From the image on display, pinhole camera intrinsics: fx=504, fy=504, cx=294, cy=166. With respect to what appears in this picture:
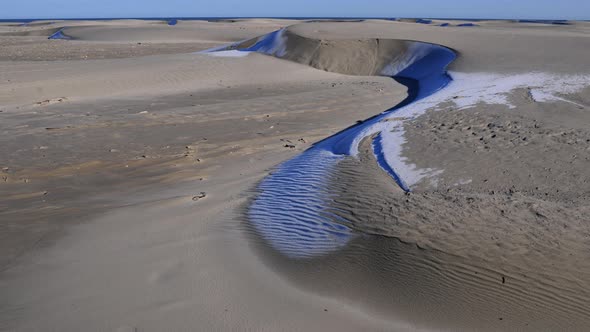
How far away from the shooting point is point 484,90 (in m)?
10.0

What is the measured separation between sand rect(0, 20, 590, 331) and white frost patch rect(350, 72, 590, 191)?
0.63 feet

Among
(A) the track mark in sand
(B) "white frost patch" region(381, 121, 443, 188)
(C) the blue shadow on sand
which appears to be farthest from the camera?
(A) the track mark in sand

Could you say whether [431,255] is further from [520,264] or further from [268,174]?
[268,174]

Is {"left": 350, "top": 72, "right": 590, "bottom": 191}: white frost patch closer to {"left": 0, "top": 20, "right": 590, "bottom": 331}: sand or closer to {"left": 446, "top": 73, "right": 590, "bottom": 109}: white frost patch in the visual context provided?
{"left": 446, "top": 73, "right": 590, "bottom": 109}: white frost patch

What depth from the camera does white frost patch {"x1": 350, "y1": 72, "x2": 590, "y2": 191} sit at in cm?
664

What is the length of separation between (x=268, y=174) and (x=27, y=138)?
4.52 metres

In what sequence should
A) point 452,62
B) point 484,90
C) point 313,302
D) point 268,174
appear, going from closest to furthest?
1. point 313,302
2. point 268,174
3. point 484,90
4. point 452,62

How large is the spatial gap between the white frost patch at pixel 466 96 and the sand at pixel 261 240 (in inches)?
7.5

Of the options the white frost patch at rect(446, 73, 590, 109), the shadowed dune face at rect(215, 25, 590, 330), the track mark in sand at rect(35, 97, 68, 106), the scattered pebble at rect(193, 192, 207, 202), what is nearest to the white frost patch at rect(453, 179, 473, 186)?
the shadowed dune face at rect(215, 25, 590, 330)

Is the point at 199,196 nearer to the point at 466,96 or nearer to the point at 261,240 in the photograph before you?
the point at 261,240

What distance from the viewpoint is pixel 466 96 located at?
9.58 meters

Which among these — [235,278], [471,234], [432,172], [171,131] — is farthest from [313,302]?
[171,131]

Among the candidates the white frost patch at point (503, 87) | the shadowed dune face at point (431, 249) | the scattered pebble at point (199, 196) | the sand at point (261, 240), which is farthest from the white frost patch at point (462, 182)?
the white frost patch at point (503, 87)

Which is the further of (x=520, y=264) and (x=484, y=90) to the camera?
(x=484, y=90)
